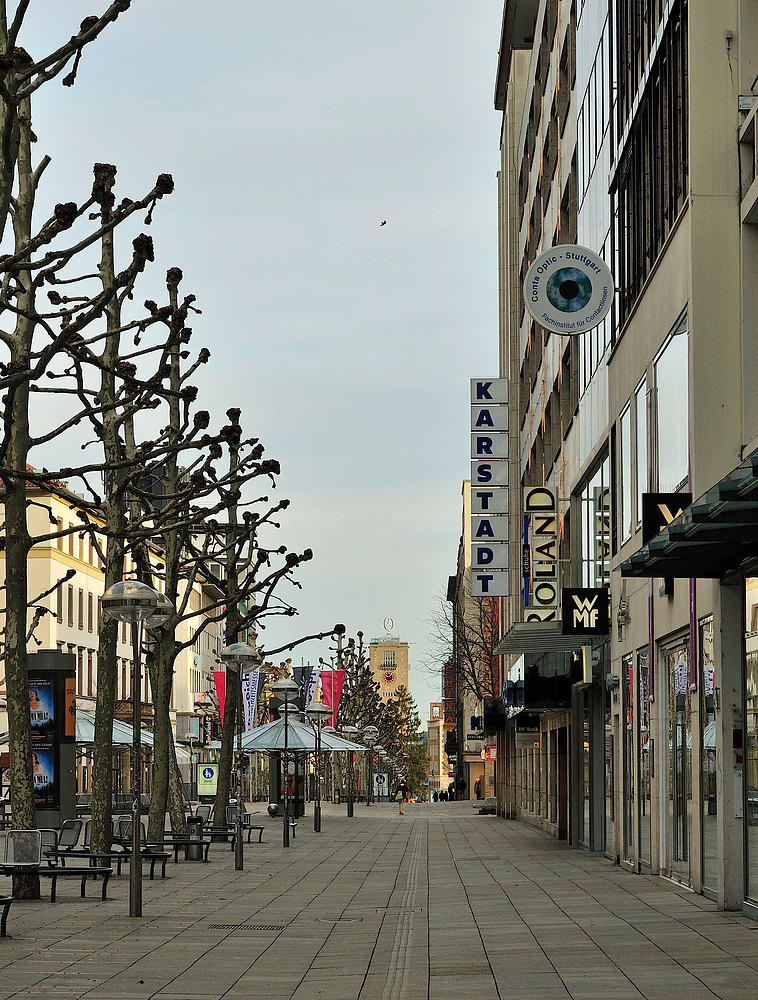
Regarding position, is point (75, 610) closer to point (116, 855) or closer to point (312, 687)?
point (312, 687)

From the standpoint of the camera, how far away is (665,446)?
70.2 feet

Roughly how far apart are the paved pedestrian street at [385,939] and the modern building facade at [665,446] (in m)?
1.63

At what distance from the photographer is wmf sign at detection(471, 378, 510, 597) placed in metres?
48.2

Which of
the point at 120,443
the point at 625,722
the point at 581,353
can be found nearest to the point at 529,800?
the point at 581,353

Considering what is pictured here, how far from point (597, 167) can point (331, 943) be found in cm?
1869

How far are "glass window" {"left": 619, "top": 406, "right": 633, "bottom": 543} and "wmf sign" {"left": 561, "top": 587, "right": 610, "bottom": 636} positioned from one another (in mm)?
1695

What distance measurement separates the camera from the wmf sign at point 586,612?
27422 millimetres

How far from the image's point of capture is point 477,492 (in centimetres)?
4897

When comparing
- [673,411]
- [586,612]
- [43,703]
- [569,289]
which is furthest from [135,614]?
[43,703]

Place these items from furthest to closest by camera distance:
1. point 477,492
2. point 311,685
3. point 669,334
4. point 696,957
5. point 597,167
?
point 311,685 → point 477,492 → point 597,167 → point 669,334 → point 696,957

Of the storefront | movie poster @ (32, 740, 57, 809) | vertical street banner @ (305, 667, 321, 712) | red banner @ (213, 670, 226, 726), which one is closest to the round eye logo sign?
the storefront

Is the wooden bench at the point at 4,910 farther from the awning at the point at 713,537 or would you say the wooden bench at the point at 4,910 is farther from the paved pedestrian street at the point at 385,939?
the awning at the point at 713,537

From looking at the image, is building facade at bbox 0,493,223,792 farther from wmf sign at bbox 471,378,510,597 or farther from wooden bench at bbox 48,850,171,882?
wooden bench at bbox 48,850,171,882

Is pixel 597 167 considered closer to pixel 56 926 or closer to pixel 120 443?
pixel 120 443
